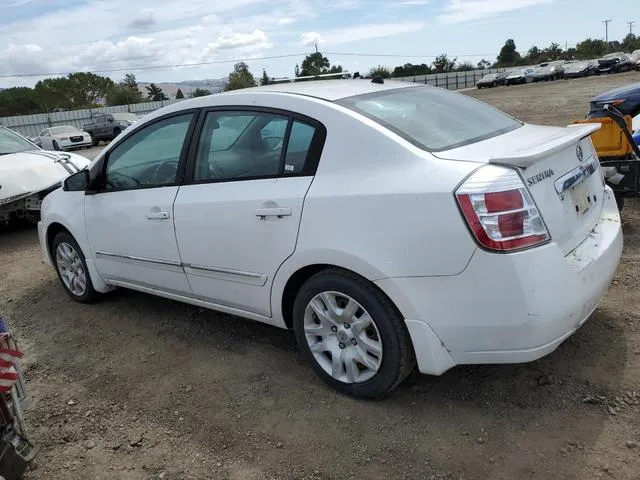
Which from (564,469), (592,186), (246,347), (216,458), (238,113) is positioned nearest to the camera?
(564,469)

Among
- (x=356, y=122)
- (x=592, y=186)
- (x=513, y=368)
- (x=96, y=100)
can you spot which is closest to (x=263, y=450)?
(x=513, y=368)

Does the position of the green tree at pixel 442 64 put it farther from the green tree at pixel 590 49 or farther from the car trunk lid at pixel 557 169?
the car trunk lid at pixel 557 169

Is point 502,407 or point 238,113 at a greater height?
point 238,113

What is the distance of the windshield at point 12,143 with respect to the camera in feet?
28.2

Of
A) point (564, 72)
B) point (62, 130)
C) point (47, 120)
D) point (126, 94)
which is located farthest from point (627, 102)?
point (126, 94)

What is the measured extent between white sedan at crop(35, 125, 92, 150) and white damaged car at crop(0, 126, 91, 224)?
A: 1999 cm

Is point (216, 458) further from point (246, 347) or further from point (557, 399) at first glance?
point (557, 399)

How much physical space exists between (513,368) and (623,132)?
2.92 m

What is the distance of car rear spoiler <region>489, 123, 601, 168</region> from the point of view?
260cm

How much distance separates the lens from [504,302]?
2.52m

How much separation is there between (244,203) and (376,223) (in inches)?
35.3

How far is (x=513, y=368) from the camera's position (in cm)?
325

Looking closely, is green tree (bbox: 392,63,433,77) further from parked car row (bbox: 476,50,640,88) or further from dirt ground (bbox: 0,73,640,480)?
dirt ground (bbox: 0,73,640,480)

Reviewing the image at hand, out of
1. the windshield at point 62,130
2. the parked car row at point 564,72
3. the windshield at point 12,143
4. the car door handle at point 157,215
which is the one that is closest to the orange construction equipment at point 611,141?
the car door handle at point 157,215
